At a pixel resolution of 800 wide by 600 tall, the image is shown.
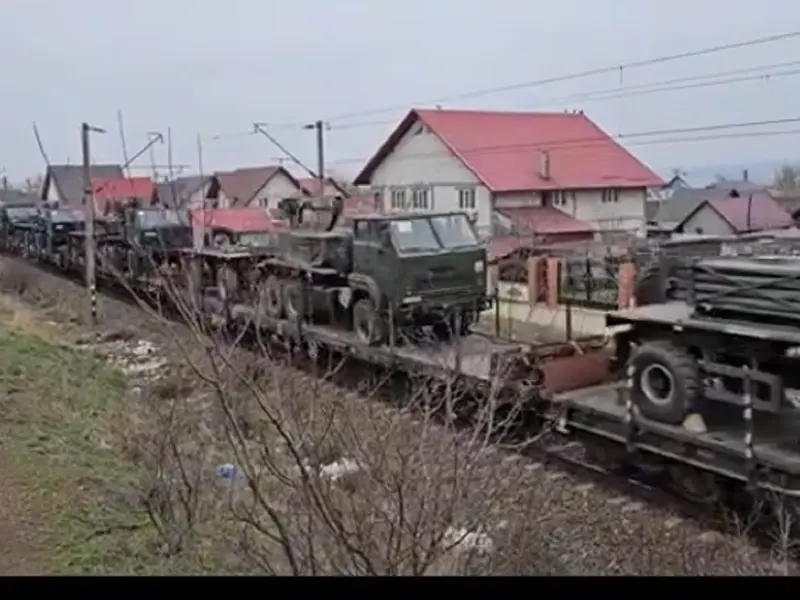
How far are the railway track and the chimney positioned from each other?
80 cm

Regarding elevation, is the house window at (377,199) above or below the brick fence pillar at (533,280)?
above

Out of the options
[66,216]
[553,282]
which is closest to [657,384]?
[553,282]

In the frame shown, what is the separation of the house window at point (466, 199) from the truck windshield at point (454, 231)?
662 millimetres

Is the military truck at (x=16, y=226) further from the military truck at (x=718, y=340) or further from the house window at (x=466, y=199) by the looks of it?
the military truck at (x=718, y=340)

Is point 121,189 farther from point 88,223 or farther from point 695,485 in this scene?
point 695,485

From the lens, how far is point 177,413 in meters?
2.80

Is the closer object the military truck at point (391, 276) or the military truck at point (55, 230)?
the military truck at point (391, 276)

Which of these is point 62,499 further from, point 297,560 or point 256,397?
point 297,560

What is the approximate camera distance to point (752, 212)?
2.95 meters

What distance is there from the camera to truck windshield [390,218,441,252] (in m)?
4.26

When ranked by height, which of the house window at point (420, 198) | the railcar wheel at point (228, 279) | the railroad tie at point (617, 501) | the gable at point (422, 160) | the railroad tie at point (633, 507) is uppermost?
the gable at point (422, 160)

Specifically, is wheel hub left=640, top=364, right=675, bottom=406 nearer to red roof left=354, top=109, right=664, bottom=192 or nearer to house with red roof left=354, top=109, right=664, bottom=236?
house with red roof left=354, top=109, right=664, bottom=236

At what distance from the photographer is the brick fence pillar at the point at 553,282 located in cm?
407

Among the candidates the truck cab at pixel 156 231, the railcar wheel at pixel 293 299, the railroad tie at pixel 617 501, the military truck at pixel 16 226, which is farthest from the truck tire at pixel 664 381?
the military truck at pixel 16 226
